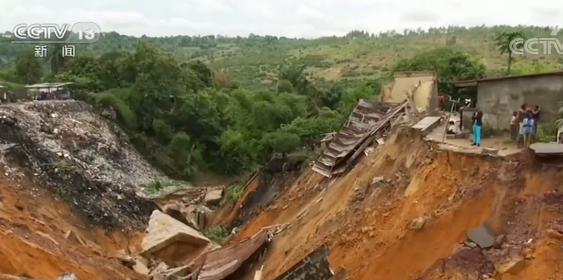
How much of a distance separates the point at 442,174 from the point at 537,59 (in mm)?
52157

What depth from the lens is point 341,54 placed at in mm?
91062

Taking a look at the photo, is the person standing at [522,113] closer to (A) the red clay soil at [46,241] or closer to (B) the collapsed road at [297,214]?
(B) the collapsed road at [297,214]

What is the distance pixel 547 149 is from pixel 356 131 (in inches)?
436

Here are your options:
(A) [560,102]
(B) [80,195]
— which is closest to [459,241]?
(A) [560,102]

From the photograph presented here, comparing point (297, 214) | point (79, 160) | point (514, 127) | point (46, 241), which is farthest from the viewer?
point (79, 160)

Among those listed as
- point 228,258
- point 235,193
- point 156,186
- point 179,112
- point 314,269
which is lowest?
point 156,186

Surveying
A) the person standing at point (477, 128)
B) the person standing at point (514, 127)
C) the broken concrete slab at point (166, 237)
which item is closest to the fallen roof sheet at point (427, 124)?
the person standing at point (477, 128)

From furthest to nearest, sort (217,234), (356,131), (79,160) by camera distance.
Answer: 1. (79,160)
2. (217,234)
3. (356,131)

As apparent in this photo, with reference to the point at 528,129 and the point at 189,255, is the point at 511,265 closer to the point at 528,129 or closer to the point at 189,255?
the point at 528,129

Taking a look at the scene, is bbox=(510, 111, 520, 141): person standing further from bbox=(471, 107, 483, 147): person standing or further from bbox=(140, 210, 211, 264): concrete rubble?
bbox=(140, 210, 211, 264): concrete rubble

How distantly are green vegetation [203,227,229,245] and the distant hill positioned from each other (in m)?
35.1

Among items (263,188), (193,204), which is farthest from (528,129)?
(193,204)

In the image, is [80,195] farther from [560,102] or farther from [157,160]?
[560,102]

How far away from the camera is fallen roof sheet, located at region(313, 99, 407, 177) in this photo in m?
20.6
